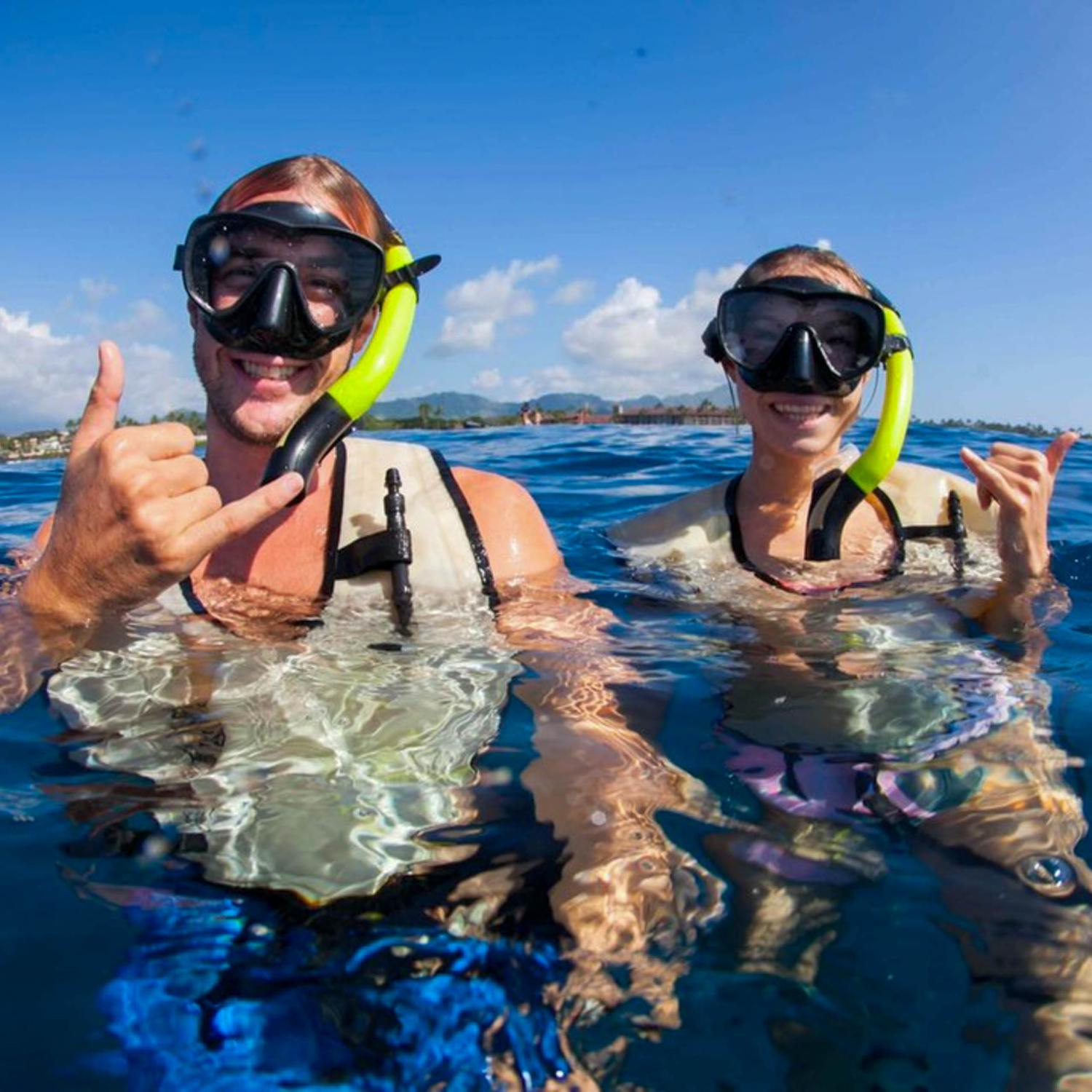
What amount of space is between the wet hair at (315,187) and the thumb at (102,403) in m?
0.95

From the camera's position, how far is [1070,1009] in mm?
1451

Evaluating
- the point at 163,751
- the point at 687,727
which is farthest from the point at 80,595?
the point at 687,727

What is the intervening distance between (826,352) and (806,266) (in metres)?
0.41

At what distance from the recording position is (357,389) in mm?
2691

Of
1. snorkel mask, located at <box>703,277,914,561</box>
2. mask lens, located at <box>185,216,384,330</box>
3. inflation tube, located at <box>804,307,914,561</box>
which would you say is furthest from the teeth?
inflation tube, located at <box>804,307,914,561</box>

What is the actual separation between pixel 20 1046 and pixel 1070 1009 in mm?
1580

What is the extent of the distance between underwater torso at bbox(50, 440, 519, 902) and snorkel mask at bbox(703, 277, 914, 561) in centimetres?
133

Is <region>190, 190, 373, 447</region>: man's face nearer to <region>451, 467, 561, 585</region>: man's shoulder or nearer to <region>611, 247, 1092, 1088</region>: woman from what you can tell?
<region>451, 467, 561, 585</region>: man's shoulder

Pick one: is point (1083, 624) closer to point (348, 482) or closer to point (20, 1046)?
point (348, 482)

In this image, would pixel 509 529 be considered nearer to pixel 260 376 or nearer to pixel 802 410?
pixel 260 376

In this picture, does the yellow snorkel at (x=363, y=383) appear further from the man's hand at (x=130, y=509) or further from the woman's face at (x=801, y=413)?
the woman's face at (x=801, y=413)

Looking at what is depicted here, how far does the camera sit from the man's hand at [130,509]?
189 cm

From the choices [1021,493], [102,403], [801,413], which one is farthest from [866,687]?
[102,403]

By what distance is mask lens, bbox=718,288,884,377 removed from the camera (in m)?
3.56
